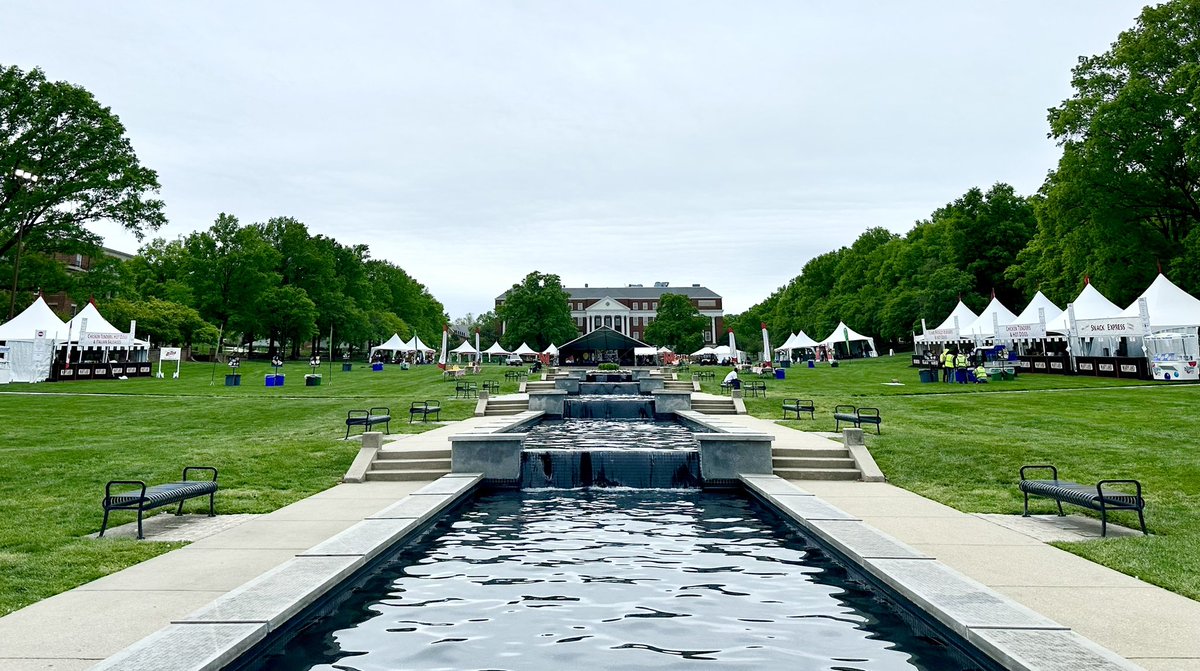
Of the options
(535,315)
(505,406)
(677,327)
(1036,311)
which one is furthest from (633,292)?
(505,406)

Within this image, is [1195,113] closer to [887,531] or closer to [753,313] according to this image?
[887,531]

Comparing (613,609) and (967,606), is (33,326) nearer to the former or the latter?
(613,609)

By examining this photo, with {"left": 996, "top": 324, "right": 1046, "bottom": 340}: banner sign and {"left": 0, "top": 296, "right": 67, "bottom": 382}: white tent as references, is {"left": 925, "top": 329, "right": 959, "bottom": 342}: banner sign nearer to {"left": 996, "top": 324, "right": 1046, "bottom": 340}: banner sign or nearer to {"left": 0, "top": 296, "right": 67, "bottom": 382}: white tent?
{"left": 996, "top": 324, "right": 1046, "bottom": 340}: banner sign

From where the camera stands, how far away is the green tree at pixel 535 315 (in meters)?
80.8

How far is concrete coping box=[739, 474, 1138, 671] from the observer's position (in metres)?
4.03

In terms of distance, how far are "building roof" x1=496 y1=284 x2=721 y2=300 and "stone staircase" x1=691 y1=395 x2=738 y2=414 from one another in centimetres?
12380

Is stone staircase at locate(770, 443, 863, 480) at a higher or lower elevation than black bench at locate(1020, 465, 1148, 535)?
lower

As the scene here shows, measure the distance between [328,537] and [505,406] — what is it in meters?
17.9

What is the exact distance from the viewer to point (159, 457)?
13211mm

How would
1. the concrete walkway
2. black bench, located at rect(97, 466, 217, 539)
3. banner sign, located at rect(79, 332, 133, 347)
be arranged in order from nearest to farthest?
the concrete walkway < black bench, located at rect(97, 466, 217, 539) < banner sign, located at rect(79, 332, 133, 347)

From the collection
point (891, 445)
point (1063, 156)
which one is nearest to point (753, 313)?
point (1063, 156)

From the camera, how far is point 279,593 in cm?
530

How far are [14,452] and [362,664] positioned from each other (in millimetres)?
14437

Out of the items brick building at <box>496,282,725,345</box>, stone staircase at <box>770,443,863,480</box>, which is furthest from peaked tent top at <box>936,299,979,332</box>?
brick building at <box>496,282,725,345</box>
